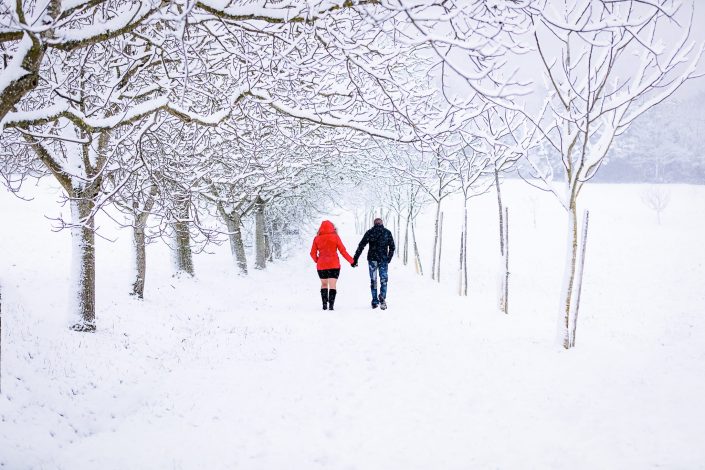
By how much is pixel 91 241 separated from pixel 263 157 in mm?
5644

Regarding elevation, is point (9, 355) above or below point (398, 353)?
above

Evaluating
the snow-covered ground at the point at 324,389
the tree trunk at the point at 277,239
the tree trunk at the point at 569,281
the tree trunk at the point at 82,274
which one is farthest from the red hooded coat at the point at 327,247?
the tree trunk at the point at 277,239

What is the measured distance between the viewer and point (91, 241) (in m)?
6.96

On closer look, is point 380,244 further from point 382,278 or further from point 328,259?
point 328,259

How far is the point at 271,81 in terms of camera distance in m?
4.90

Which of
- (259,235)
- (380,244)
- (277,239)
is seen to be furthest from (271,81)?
(277,239)

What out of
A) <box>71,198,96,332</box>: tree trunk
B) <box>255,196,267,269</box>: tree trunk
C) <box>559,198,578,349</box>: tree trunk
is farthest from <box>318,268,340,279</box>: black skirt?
<box>255,196,267,269</box>: tree trunk

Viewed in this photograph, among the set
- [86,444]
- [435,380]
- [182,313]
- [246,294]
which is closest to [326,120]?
[435,380]

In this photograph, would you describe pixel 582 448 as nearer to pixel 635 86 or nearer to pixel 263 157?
pixel 635 86

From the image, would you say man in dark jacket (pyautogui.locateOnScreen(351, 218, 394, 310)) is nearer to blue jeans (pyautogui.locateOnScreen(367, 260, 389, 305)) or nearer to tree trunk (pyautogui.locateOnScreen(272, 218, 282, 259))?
blue jeans (pyautogui.locateOnScreen(367, 260, 389, 305))

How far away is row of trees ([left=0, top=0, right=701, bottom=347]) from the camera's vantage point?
3365mm

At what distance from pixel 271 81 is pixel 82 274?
4.58 m

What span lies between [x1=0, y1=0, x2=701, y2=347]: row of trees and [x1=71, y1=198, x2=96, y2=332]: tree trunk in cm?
2

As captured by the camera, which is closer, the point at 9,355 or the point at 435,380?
the point at 9,355
